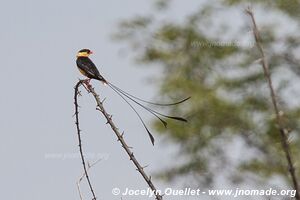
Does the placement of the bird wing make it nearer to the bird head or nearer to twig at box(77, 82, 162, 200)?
the bird head

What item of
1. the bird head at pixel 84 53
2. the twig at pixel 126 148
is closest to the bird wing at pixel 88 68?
the bird head at pixel 84 53

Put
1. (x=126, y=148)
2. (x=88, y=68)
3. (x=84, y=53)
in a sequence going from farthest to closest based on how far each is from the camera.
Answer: (x=84, y=53)
(x=88, y=68)
(x=126, y=148)

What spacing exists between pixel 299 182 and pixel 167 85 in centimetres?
1021

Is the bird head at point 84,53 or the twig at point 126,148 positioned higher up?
the twig at point 126,148

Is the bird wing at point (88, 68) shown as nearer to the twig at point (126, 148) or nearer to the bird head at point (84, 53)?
the bird head at point (84, 53)

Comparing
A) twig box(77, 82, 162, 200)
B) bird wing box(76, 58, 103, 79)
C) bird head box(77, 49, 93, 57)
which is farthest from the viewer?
bird head box(77, 49, 93, 57)

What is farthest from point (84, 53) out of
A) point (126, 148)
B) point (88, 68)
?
point (126, 148)

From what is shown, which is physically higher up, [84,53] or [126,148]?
[126,148]

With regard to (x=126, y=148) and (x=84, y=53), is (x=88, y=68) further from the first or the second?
(x=126, y=148)

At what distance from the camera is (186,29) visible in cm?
1212

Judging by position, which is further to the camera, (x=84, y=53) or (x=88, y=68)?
(x=84, y=53)

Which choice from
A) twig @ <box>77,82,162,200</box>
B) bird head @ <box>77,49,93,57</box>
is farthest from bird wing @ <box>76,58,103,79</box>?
twig @ <box>77,82,162,200</box>

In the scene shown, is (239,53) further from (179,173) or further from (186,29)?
(179,173)

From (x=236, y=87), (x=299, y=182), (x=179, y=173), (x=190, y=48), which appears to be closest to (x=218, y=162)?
(x=179, y=173)
